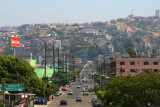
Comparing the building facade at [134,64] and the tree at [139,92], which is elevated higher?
the tree at [139,92]

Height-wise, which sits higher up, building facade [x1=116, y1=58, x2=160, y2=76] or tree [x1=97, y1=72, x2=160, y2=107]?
tree [x1=97, y1=72, x2=160, y2=107]

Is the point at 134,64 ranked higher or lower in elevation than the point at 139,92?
lower

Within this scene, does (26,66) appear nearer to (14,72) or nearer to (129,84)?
(14,72)

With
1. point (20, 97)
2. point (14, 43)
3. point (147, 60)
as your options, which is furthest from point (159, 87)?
point (147, 60)

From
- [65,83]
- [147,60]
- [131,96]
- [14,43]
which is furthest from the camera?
[65,83]

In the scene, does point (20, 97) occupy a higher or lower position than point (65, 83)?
higher

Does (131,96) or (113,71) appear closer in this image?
(131,96)

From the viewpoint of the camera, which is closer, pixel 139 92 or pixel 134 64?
pixel 139 92

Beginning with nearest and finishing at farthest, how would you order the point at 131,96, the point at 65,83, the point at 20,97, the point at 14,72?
the point at 131,96
the point at 20,97
the point at 14,72
the point at 65,83

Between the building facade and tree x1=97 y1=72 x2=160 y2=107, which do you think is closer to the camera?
tree x1=97 y1=72 x2=160 y2=107

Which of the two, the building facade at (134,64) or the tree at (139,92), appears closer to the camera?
the tree at (139,92)
